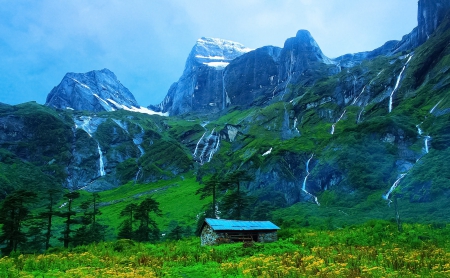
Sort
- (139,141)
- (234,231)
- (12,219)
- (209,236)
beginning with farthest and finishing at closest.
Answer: (139,141), (12,219), (234,231), (209,236)

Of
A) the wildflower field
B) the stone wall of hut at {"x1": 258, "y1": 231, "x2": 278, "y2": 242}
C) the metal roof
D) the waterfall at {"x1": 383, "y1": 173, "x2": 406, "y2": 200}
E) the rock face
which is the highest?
the rock face

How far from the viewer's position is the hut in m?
32.4

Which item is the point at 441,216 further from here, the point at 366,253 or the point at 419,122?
the point at 419,122

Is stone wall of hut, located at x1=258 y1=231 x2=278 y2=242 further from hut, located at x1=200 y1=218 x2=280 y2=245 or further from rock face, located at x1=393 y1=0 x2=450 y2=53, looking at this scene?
rock face, located at x1=393 y1=0 x2=450 y2=53

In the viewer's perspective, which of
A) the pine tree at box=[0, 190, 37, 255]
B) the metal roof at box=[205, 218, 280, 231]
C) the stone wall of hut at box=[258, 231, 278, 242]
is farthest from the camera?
the pine tree at box=[0, 190, 37, 255]

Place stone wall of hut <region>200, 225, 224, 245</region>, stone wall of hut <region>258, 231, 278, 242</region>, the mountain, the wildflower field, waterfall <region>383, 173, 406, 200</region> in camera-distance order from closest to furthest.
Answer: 1. the wildflower field
2. stone wall of hut <region>200, 225, 224, 245</region>
3. stone wall of hut <region>258, 231, 278, 242</region>
4. waterfall <region>383, 173, 406, 200</region>
5. the mountain

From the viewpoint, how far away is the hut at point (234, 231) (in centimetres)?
3244

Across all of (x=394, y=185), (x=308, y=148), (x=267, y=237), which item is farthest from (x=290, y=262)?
(x=308, y=148)

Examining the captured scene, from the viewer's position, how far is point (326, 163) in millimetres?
77250

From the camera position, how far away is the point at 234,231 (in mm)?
33625

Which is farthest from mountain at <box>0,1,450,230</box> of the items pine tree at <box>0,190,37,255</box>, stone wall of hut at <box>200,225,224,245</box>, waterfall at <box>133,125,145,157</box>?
pine tree at <box>0,190,37,255</box>

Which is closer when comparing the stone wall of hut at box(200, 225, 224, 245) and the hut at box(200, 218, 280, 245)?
the stone wall of hut at box(200, 225, 224, 245)

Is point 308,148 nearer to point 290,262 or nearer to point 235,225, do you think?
point 235,225

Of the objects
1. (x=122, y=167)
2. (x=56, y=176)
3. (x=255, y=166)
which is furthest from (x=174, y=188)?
(x=56, y=176)
